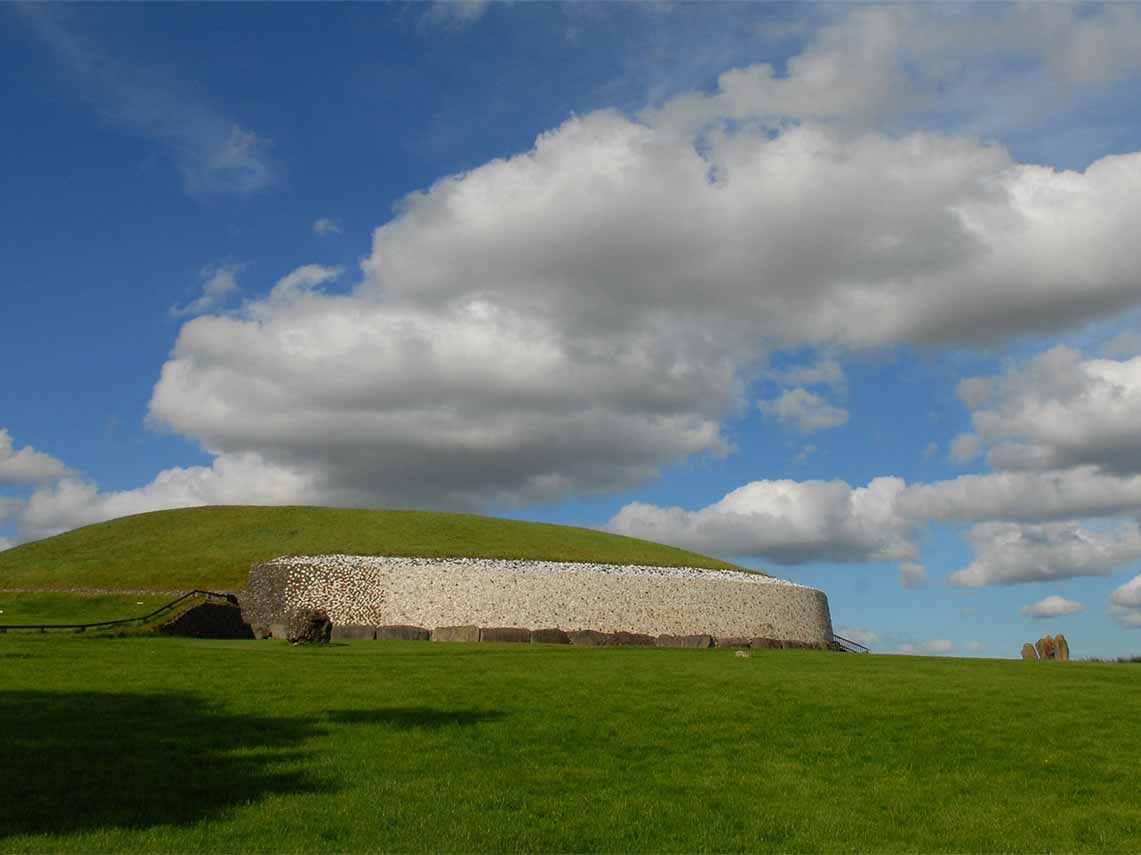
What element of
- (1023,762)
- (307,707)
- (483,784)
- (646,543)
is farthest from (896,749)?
(646,543)

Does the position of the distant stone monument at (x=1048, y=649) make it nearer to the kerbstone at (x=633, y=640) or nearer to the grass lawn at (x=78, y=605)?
the kerbstone at (x=633, y=640)

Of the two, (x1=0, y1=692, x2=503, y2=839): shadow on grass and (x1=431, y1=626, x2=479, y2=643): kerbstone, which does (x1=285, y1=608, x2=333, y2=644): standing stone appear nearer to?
(x1=431, y1=626, x2=479, y2=643): kerbstone

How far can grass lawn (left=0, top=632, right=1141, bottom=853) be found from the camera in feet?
34.3

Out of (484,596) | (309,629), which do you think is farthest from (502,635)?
(484,596)

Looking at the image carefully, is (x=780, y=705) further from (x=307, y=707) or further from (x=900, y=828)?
(x=307, y=707)

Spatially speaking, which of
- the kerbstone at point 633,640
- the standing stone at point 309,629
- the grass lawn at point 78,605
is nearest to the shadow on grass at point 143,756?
the standing stone at point 309,629

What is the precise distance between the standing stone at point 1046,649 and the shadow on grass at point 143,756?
1236 inches

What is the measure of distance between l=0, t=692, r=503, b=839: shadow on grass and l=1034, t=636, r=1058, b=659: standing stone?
103 ft

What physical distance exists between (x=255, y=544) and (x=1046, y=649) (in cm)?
4564

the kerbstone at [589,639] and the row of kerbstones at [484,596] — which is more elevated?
the row of kerbstones at [484,596]

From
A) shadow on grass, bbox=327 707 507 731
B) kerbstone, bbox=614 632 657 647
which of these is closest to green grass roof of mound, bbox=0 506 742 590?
kerbstone, bbox=614 632 657 647

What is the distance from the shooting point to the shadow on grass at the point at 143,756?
10.6 m

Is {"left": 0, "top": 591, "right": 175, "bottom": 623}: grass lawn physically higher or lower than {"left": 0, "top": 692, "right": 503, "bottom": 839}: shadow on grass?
higher

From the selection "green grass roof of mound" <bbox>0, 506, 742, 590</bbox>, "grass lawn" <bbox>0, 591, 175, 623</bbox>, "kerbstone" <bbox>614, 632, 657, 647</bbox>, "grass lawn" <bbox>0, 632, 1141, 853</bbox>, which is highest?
"green grass roof of mound" <bbox>0, 506, 742, 590</bbox>
